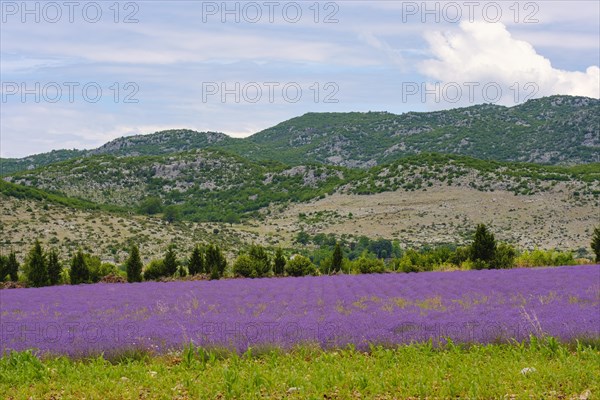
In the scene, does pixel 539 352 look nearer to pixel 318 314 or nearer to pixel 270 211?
pixel 318 314

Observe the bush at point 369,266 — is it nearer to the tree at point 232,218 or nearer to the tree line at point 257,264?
the tree line at point 257,264

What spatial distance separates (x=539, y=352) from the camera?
28.9 ft

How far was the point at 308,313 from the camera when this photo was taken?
1220cm

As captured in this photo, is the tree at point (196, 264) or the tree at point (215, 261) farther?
the tree at point (196, 264)

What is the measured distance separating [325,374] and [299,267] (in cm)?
1981

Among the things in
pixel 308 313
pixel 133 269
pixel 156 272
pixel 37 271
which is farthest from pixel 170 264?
pixel 308 313

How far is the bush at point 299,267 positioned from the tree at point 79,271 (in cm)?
933

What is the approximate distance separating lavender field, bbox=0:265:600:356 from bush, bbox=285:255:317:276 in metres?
7.27

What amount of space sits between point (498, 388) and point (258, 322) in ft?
17.4

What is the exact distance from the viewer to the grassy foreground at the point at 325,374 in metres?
7.12

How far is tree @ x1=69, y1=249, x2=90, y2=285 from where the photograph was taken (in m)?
26.7

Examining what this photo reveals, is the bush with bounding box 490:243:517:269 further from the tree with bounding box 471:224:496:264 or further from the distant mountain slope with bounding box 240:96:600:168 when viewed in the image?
the distant mountain slope with bounding box 240:96:600:168

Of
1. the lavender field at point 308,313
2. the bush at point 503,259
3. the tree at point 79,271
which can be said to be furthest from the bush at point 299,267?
the tree at point 79,271

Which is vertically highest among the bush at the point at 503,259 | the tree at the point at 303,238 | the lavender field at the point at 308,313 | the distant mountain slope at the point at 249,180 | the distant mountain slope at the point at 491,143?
the distant mountain slope at the point at 491,143
